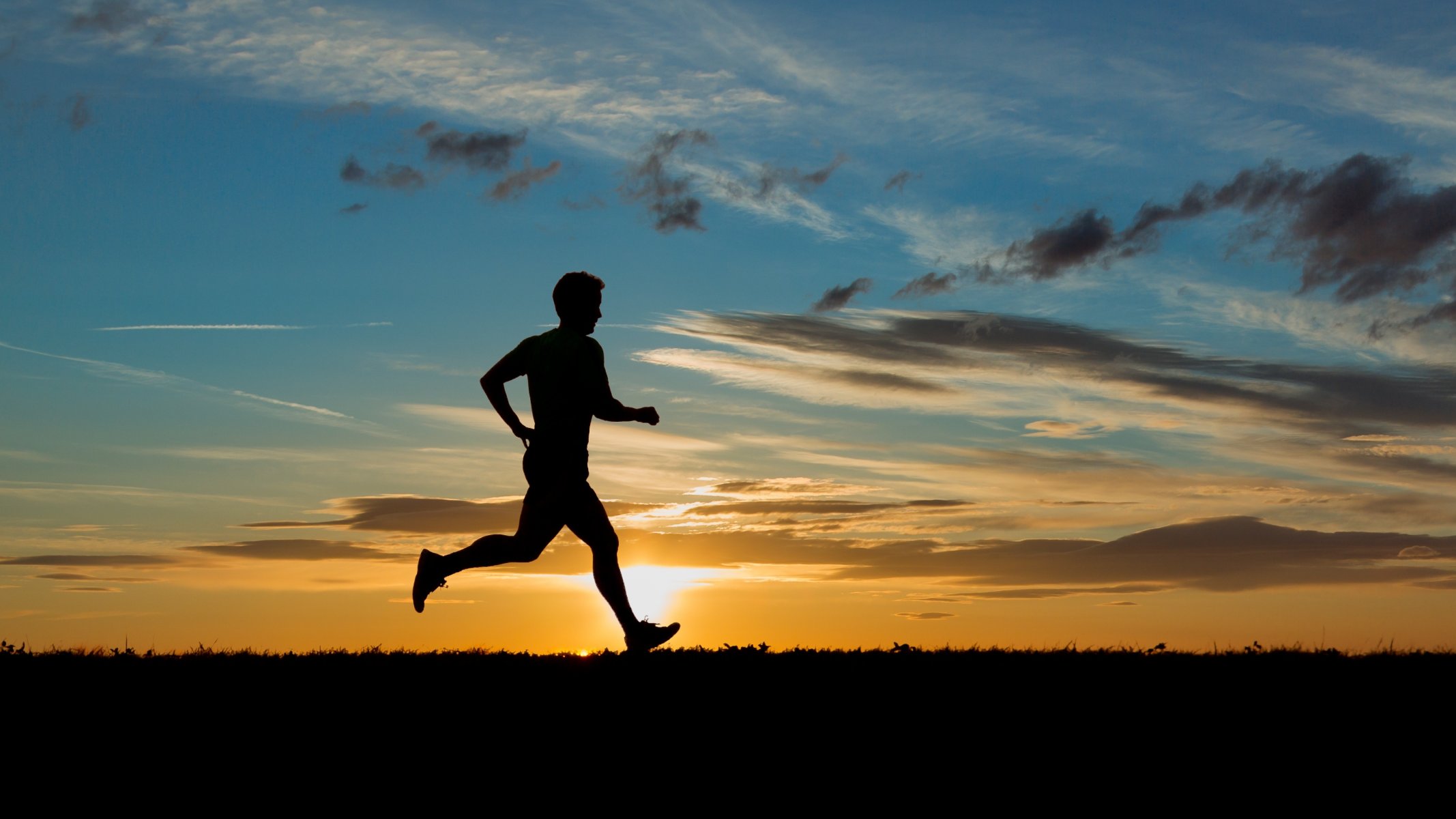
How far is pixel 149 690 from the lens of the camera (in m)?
8.25

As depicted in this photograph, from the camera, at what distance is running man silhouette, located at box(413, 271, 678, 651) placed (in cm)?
1040

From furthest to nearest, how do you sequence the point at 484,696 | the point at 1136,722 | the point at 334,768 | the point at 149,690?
the point at 149,690, the point at 484,696, the point at 1136,722, the point at 334,768

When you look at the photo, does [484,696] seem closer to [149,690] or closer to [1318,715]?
[149,690]

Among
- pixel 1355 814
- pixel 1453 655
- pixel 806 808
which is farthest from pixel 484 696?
pixel 1453 655

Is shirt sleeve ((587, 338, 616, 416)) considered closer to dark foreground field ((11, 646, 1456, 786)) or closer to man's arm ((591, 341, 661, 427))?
man's arm ((591, 341, 661, 427))

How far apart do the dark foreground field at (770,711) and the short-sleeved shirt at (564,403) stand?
5.55 feet

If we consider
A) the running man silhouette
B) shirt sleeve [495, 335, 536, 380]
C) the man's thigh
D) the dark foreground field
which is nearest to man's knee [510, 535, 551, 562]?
the running man silhouette

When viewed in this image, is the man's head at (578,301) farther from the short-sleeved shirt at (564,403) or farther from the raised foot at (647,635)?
the raised foot at (647,635)

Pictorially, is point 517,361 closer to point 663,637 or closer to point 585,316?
point 585,316

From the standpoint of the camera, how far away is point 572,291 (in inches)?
422

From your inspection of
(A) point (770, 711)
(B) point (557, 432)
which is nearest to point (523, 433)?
(B) point (557, 432)

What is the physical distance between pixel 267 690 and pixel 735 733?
3.53 meters

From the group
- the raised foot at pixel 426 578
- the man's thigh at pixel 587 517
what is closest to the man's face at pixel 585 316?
the man's thigh at pixel 587 517

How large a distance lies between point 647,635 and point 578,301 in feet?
9.95
